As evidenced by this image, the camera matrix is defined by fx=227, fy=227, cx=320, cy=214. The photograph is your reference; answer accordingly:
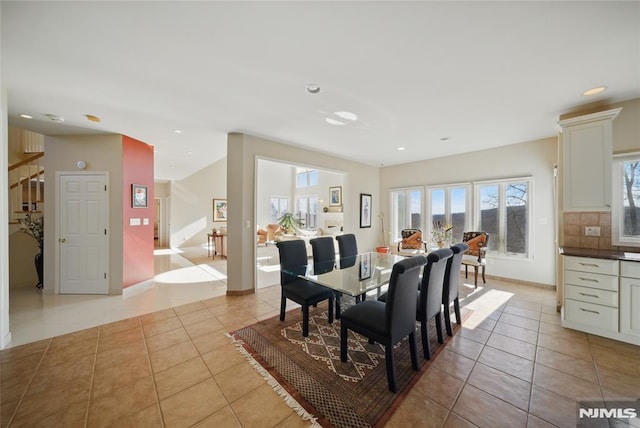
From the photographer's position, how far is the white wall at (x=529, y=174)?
3934mm

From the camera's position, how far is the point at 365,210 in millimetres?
5980

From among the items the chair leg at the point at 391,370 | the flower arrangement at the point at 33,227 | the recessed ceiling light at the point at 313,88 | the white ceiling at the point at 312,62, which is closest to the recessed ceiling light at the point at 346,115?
the white ceiling at the point at 312,62

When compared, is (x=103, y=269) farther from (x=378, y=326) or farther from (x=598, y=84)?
(x=598, y=84)

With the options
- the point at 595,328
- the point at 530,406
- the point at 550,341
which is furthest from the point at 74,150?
the point at 595,328

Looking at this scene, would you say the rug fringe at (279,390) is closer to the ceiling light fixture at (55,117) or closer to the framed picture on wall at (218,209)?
the ceiling light fixture at (55,117)

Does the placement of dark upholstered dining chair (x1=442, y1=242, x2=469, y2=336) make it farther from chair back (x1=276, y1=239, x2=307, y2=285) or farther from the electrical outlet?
the electrical outlet

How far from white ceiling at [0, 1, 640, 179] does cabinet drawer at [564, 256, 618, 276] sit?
1821 millimetres

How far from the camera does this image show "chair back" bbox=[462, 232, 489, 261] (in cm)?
416

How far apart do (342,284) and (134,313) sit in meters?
2.91

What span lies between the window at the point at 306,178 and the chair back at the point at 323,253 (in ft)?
21.4

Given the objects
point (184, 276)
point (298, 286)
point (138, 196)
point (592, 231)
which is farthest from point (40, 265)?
point (592, 231)

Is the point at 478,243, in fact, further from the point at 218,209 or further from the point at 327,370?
the point at 218,209

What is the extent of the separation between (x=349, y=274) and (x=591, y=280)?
2.62m

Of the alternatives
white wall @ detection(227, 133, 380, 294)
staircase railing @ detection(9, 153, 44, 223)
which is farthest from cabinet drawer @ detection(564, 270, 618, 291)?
staircase railing @ detection(9, 153, 44, 223)
